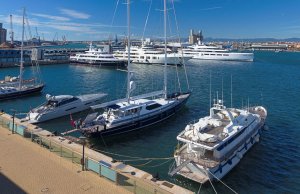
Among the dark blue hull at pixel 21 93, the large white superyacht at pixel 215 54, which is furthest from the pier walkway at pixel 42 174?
the large white superyacht at pixel 215 54

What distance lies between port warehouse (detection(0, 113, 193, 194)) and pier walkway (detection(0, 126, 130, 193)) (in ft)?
1.15

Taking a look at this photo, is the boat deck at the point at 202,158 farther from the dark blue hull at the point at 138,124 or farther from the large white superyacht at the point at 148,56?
the large white superyacht at the point at 148,56

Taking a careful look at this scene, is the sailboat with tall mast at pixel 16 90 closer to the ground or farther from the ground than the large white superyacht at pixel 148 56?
closer to the ground

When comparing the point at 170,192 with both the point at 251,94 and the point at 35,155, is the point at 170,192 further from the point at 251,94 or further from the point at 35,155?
the point at 251,94

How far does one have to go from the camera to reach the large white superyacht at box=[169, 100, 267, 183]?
22422 millimetres

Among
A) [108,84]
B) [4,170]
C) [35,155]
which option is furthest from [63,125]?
[108,84]

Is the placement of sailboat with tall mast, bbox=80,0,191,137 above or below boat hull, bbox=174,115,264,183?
above

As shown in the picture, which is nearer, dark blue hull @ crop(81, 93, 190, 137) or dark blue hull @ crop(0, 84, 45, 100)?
dark blue hull @ crop(81, 93, 190, 137)

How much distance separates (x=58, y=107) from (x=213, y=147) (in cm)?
2522

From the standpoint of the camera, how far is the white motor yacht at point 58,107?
1517 inches

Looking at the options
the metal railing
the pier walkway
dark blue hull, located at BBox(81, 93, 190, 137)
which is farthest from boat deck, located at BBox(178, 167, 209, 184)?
dark blue hull, located at BBox(81, 93, 190, 137)

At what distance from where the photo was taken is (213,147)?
73.7ft

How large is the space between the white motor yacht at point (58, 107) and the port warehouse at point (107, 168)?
500 inches

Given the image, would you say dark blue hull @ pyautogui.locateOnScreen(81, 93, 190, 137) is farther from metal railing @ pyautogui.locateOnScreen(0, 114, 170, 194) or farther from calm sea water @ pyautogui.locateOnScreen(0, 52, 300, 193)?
metal railing @ pyautogui.locateOnScreen(0, 114, 170, 194)
